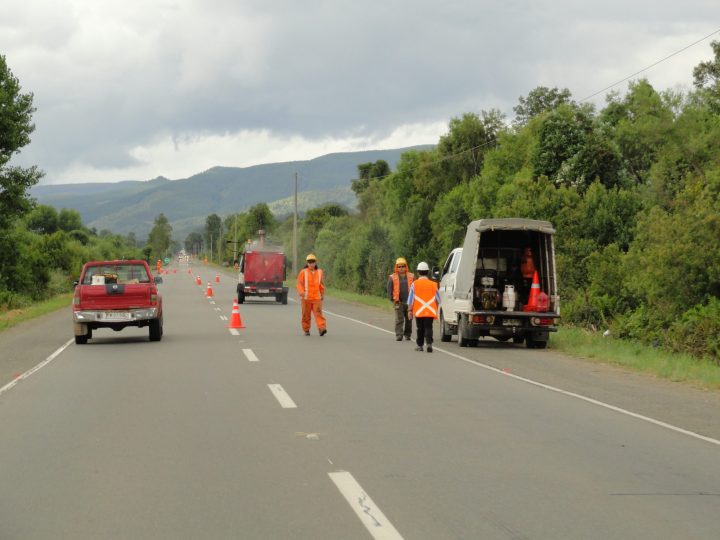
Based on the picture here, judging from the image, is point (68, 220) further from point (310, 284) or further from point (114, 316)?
point (114, 316)

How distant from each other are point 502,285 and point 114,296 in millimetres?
8546

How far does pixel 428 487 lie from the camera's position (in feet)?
22.8

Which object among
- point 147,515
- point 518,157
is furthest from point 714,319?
point 518,157

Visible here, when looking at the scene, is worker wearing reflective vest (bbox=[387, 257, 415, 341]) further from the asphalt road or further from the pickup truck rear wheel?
the asphalt road

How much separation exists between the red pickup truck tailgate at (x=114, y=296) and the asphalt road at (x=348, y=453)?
3895 mm

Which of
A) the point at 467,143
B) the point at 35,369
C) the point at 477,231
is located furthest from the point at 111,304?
the point at 467,143

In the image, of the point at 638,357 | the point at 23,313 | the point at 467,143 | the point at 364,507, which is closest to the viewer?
the point at 364,507

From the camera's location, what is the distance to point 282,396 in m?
11.9

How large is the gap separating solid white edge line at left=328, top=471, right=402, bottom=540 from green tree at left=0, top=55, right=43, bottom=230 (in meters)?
33.2

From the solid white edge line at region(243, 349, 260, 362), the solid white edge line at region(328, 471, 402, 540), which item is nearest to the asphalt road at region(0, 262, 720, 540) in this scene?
the solid white edge line at region(328, 471, 402, 540)

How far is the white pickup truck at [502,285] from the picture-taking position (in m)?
19.9

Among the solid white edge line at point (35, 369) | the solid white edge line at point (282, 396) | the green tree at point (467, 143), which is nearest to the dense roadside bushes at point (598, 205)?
the green tree at point (467, 143)

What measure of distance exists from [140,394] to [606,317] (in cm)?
1762

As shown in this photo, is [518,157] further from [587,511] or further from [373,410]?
[587,511]
